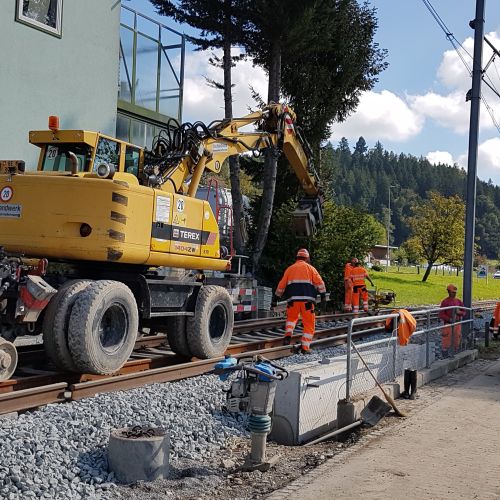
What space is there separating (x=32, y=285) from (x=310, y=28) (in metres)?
14.1

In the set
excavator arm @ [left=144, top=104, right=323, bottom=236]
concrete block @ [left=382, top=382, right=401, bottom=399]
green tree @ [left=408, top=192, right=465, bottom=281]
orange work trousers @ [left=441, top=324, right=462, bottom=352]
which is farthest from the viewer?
green tree @ [left=408, top=192, right=465, bottom=281]

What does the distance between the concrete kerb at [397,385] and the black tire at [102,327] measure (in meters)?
2.93

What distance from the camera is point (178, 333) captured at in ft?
32.5

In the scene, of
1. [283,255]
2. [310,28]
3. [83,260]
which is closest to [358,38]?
[310,28]

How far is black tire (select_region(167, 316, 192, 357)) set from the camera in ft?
32.5

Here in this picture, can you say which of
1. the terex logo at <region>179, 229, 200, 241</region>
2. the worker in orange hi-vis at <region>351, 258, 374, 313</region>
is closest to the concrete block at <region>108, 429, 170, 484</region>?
the terex logo at <region>179, 229, 200, 241</region>

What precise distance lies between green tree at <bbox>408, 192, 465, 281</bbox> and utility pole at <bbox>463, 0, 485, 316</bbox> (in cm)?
4095

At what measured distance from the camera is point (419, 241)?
57.6 meters

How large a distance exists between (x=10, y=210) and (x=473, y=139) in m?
11.4

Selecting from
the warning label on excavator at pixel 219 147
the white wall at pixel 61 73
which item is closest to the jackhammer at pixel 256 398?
the warning label on excavator at pixel 219 147

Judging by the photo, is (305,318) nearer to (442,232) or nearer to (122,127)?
(122,127)

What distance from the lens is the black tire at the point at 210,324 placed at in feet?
32.4

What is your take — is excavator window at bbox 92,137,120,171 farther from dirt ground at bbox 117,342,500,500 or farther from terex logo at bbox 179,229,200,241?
dirt ground at bbox 117,342,500,500

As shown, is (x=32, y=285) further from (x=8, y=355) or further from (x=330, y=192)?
(x=330, y=192)
